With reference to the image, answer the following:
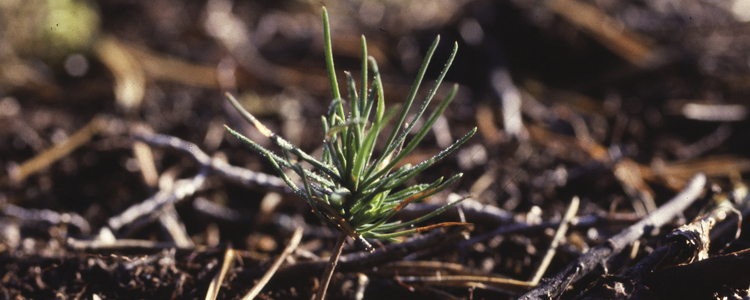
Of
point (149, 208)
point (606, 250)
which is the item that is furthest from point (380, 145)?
point (606, 250)

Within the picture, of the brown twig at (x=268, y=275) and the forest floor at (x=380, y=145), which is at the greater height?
the forest floor at (x=380, y=145)

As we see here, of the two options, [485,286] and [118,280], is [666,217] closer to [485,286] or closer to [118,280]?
[485,286]

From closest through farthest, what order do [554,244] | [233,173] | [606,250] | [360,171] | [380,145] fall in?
[360,171], [606,250], [554,244], [233,173], [380,145]

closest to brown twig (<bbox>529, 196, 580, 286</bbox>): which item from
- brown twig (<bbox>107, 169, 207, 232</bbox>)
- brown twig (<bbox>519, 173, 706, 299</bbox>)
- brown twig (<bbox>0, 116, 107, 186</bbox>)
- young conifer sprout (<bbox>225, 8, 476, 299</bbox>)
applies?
brown twig (<bbox>519, 173, 706, 299</bbox>)

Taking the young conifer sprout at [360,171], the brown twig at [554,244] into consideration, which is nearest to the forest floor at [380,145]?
the brown twig at [554,244]

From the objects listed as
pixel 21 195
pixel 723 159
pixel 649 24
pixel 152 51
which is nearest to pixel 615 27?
pixel 649 24

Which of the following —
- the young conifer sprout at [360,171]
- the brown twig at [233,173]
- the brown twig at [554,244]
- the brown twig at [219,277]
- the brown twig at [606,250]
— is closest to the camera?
the young conifer sprout at [360,171]

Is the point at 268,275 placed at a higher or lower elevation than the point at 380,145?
lower

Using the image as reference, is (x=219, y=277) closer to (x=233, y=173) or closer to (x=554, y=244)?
(x=233, y=173)

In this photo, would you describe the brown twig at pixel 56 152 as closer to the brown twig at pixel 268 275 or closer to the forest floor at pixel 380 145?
the forest floor at pixel 380 145
